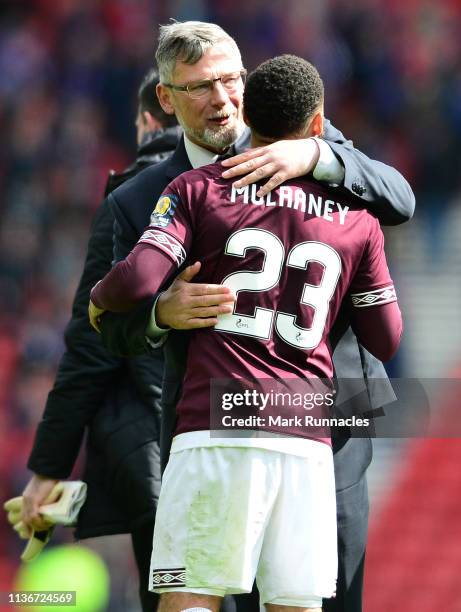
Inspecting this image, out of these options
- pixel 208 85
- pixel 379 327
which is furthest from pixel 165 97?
pixel 379 327

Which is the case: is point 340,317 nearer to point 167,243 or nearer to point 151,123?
point 167,243

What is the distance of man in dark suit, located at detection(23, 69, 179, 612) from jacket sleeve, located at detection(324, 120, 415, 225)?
3.00 feet

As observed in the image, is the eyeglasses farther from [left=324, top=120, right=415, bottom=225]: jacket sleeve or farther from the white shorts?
the white shorts

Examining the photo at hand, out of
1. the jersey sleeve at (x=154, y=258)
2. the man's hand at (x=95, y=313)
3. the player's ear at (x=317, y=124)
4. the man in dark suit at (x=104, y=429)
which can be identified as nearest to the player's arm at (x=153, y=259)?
the jersey sleeve at (x=154, y=258)

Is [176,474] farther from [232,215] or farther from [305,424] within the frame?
[232,215]

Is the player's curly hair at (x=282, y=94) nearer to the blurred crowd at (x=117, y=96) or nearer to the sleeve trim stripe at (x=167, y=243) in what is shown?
the sleeve trim stripe at (x=167, y=243)

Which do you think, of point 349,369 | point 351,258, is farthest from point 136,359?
point 351,258

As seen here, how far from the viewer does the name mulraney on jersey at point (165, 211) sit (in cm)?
274

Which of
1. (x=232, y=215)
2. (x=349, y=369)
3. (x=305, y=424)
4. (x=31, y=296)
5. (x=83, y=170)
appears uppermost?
(x=83, y=170)

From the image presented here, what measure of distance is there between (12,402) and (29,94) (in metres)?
3.67

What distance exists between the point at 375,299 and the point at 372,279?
0.16 feet

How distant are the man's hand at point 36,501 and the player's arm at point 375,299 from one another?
126cm

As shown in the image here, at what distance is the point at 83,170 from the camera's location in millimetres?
10500

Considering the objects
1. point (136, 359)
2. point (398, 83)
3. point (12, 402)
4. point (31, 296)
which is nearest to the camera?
point (136, 359)
